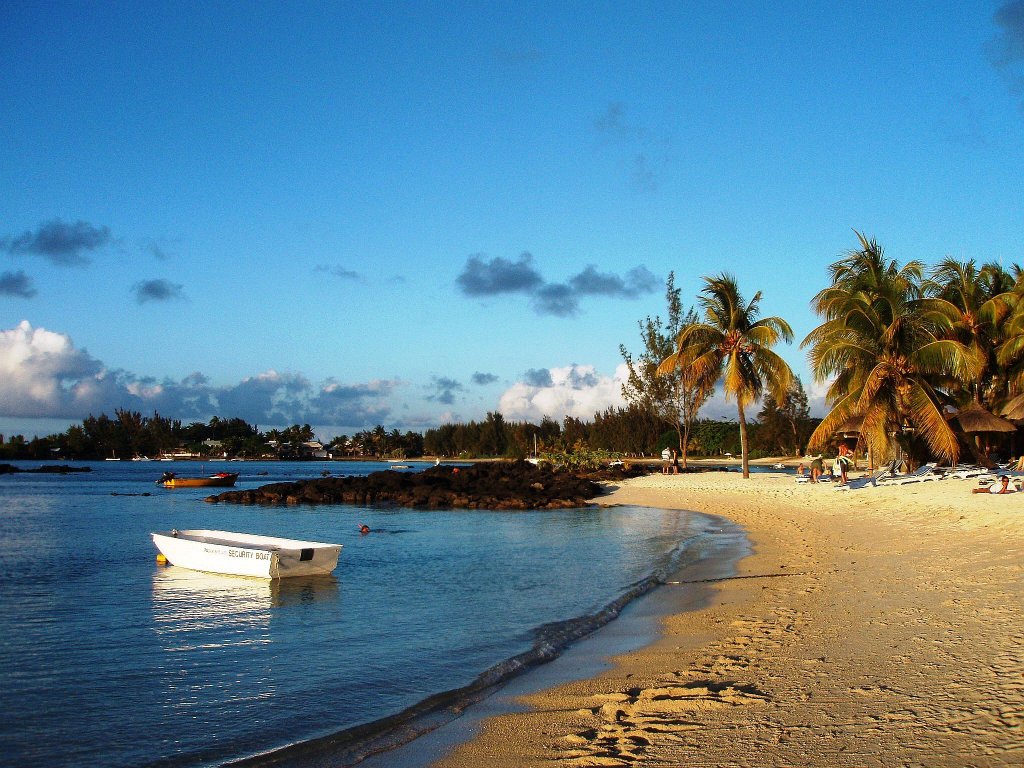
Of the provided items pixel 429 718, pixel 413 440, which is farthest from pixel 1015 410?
pixel 413 440

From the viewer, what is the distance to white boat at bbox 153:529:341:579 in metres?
17.0

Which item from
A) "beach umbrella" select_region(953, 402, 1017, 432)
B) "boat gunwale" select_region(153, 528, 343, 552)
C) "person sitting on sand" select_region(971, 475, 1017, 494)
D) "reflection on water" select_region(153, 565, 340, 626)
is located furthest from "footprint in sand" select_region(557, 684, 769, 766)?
"beach umbrella" select_region(953, 402, 1017, 432)

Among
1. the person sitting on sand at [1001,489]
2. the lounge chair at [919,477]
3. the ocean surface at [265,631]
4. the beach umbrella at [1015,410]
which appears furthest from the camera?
the beach umbrella at [1015,410]

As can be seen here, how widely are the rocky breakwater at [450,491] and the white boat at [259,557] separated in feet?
71.1

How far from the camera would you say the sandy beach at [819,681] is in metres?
5.48

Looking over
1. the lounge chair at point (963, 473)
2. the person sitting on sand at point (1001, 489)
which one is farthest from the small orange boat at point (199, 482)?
the person sitting on sand at point (1001, 489)

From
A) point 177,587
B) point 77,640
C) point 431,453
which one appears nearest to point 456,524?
point 177,587

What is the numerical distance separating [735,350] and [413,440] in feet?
454

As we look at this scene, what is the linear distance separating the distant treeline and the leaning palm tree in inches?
1667

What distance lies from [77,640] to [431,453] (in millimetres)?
146398

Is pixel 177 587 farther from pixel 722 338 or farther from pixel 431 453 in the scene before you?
pixel 431 453

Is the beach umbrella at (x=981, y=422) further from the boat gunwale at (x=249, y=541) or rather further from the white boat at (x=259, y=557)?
the white boat at (x=259, y=557)

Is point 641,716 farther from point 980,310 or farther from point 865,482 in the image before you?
point 980,310

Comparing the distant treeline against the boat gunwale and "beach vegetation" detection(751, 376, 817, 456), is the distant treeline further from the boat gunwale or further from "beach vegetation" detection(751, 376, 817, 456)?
the boat gunwale
